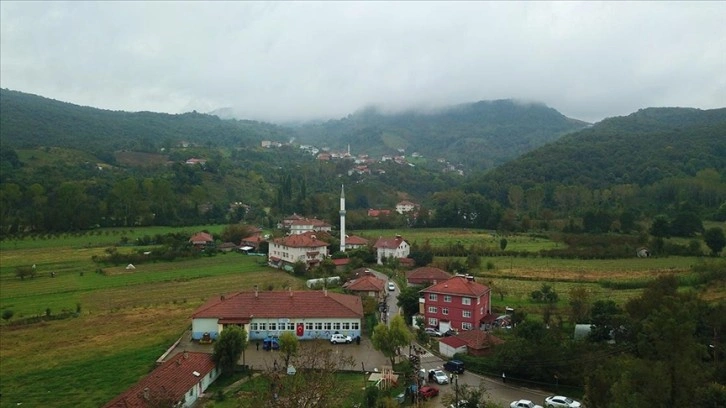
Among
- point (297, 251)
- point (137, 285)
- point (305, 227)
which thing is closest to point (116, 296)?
point (137, 285)

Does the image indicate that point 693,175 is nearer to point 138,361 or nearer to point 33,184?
point 138,361

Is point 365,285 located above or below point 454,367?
above

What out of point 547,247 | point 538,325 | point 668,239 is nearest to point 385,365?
point 538,325

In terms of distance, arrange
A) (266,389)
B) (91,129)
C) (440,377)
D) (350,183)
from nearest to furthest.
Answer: (266,389) < (440,377) < (350,183) < (91,129)

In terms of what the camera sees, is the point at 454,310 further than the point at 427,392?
Yes

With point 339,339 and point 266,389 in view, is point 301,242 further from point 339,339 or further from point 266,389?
point 266,389

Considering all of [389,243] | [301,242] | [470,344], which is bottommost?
[470,344]

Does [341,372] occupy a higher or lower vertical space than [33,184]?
lower
